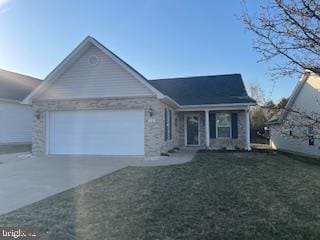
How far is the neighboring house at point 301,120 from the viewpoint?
2.91m

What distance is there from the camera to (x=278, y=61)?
9.52 ft

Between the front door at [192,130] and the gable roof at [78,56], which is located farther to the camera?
the front door at [192,130]

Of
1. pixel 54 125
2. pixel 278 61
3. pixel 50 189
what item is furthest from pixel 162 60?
pixel 278 61

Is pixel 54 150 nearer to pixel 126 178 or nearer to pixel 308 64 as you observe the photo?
pixel 126 178

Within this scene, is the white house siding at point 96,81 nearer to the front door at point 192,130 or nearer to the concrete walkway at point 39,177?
the concrete walkway at point 39,177

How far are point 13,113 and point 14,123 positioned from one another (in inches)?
28.9

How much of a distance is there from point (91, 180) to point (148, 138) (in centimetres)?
610

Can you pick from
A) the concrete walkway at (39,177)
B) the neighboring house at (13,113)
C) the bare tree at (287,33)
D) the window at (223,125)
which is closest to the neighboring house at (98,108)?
the concrete walkway at (39,177)

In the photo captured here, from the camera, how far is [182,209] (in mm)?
6066

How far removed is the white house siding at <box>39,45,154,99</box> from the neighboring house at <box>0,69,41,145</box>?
305 inches

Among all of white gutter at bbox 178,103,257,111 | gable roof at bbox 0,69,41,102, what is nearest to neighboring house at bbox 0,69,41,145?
gable roof at bbox 0,69,41,102

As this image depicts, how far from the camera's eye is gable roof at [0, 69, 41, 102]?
22.4 m

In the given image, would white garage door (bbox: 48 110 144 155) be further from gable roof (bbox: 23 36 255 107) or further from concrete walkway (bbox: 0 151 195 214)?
gable roof (bbox: 23 36 255 107)

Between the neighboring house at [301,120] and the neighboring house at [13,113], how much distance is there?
17.6 metres
